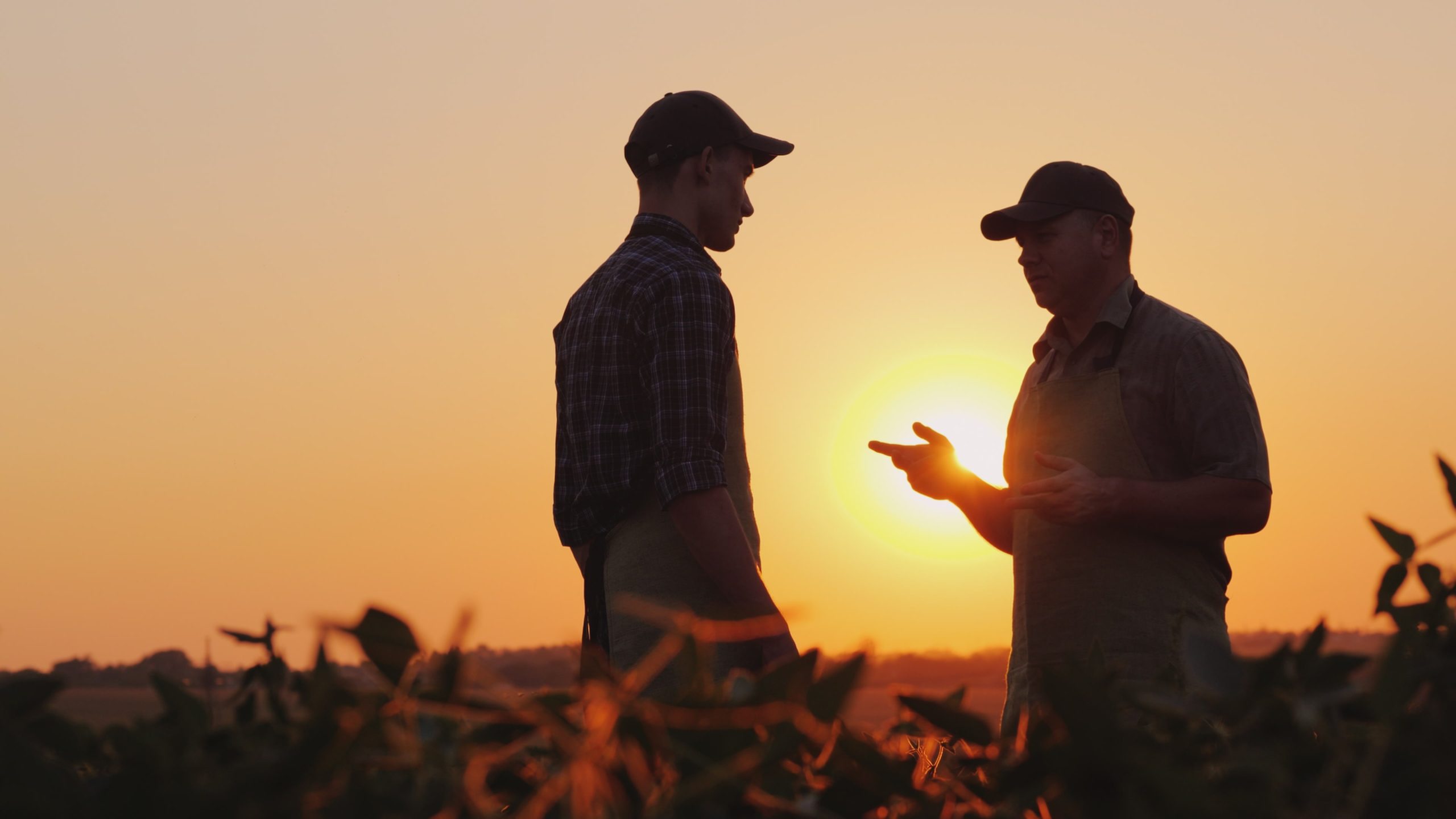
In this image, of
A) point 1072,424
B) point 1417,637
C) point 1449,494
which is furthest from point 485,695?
point 1072,424

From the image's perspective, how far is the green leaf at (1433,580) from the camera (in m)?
1.18

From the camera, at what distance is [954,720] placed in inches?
43.1

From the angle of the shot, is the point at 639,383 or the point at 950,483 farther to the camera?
the point at 950,483

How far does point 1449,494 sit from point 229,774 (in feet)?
3.70

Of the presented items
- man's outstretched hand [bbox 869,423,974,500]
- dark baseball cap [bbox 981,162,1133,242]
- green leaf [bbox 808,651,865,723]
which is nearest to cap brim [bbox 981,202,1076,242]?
dark baseball cap [bbox 981,162,1133,242]

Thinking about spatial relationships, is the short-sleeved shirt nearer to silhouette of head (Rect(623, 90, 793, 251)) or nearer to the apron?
the apron

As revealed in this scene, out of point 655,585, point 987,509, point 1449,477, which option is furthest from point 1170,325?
point 1449,477

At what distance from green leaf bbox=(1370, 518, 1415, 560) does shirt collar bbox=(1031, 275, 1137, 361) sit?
9.17 feet

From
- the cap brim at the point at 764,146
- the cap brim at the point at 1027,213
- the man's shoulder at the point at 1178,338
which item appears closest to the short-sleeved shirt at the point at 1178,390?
the man's shoulder at the point at 1178,338

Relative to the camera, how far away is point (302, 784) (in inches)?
34.0

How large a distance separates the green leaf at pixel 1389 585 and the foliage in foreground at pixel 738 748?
43 millimetres

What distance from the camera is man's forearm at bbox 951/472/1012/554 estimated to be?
4.33 meters

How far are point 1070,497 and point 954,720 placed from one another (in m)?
2.61

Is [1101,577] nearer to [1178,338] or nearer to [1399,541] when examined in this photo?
[1178,338]
